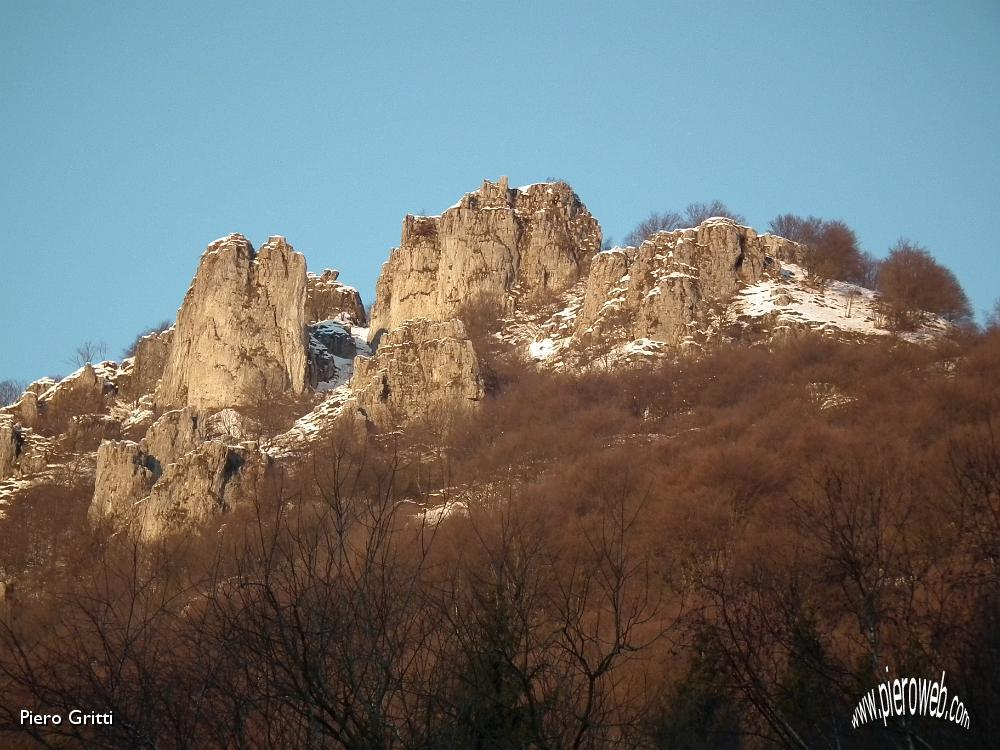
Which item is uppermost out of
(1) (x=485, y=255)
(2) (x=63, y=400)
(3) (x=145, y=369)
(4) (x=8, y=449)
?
(1) (x=485, y=255)

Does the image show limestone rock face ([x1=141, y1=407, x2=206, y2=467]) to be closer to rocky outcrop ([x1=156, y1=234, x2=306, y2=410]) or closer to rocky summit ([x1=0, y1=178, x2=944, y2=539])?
rocky summit ([x1=0, y1=178, x2=944, y2=539])

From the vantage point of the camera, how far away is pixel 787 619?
1454 cm

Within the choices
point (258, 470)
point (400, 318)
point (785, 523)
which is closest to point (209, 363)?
point (400, 318)

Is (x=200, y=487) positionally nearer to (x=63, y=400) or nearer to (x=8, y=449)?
(x=8, y=449)

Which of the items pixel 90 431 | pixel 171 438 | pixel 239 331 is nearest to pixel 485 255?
pixel 239 331

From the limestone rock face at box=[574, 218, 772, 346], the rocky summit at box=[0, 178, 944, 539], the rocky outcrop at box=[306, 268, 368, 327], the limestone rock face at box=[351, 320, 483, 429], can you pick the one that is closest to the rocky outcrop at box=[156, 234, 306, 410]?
the rocky summit at box=[0, 178, 944, 539]

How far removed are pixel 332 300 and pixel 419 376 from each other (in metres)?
26.6

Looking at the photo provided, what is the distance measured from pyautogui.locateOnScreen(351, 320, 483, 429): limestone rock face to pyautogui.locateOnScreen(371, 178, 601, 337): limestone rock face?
10316mm

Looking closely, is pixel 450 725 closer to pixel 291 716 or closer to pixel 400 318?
pixel 291 716

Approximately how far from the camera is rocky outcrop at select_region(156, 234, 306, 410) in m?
72.5

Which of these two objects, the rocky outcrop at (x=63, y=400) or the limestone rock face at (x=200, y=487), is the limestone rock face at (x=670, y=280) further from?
the rocky outcrop at (x=63, y=400)

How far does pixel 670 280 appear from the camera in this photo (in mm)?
65562

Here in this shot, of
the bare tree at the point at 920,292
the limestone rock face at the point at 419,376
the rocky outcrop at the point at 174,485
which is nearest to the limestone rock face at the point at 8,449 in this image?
the rocky outcrop at the point at 174,485

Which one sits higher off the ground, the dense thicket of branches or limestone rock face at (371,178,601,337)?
limestone rock face at (371,178,601,337)
